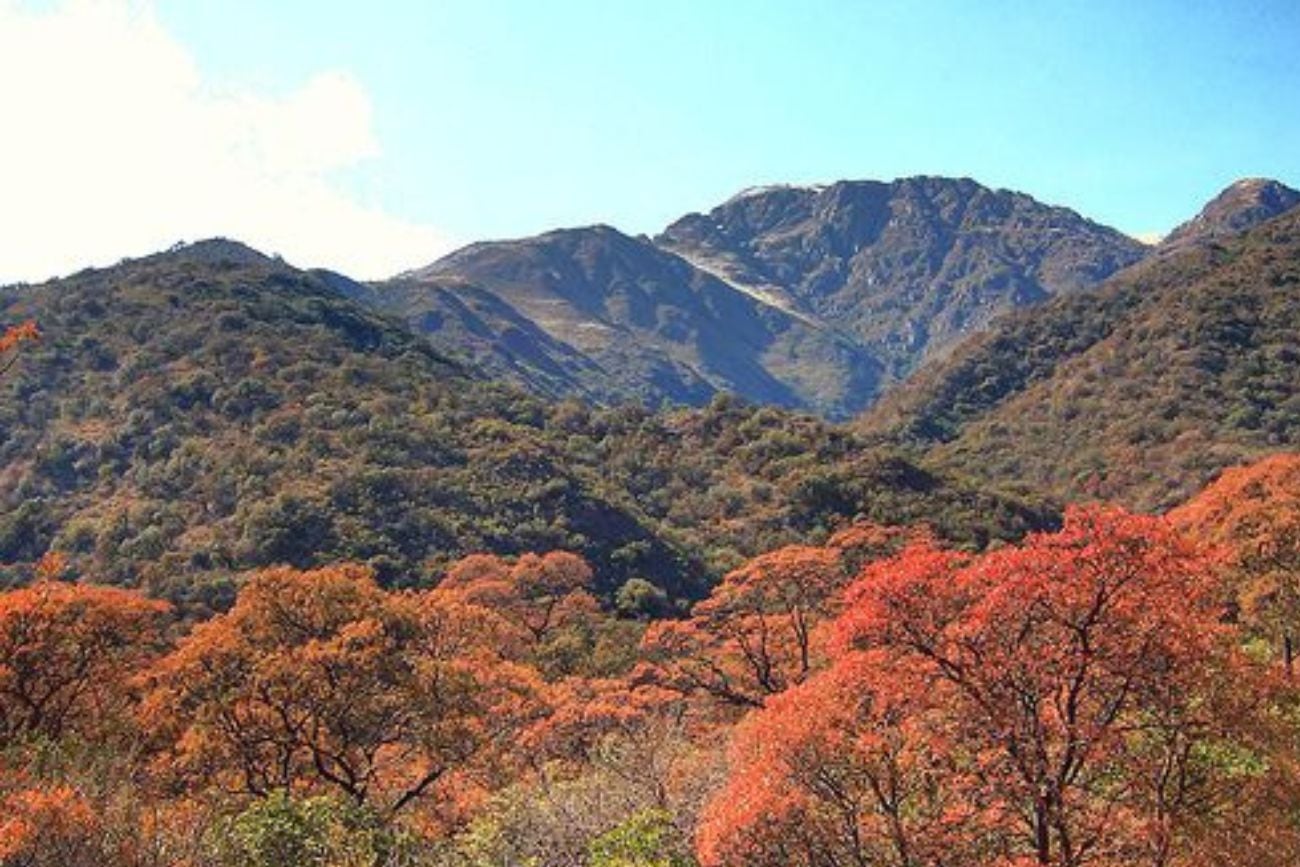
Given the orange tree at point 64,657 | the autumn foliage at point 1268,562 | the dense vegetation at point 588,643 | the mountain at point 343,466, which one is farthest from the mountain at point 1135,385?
the orange tree at point 64,657

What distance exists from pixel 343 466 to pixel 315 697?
63.9 metres

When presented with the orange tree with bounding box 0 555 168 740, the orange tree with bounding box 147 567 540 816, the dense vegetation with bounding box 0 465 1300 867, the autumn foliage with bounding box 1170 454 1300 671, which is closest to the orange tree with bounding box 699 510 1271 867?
the dense vegetation with bounding box 0 465 1300 867

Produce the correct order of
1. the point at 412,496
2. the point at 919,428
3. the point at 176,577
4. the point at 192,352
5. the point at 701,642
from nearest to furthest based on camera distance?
the point at 701,642 < the point at 176,577 < the point at 412,496 < the point at 192,352 < the point at 919,428

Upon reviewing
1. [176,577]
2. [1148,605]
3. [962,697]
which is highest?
[1148,605]

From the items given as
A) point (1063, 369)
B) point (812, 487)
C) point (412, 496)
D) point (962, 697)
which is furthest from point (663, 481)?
point (962, 697)

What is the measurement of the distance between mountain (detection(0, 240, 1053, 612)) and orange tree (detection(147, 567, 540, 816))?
130 feet

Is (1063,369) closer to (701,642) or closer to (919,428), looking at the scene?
(919,428)

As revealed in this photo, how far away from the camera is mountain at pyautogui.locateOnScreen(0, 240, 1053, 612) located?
83.4m

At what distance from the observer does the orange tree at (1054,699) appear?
18.1 meters

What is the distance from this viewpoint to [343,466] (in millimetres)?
92250

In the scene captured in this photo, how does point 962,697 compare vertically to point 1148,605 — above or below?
below

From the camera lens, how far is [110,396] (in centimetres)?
11062

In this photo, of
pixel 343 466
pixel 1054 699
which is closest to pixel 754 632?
pixel 1054 699

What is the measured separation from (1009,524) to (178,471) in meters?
74.5
